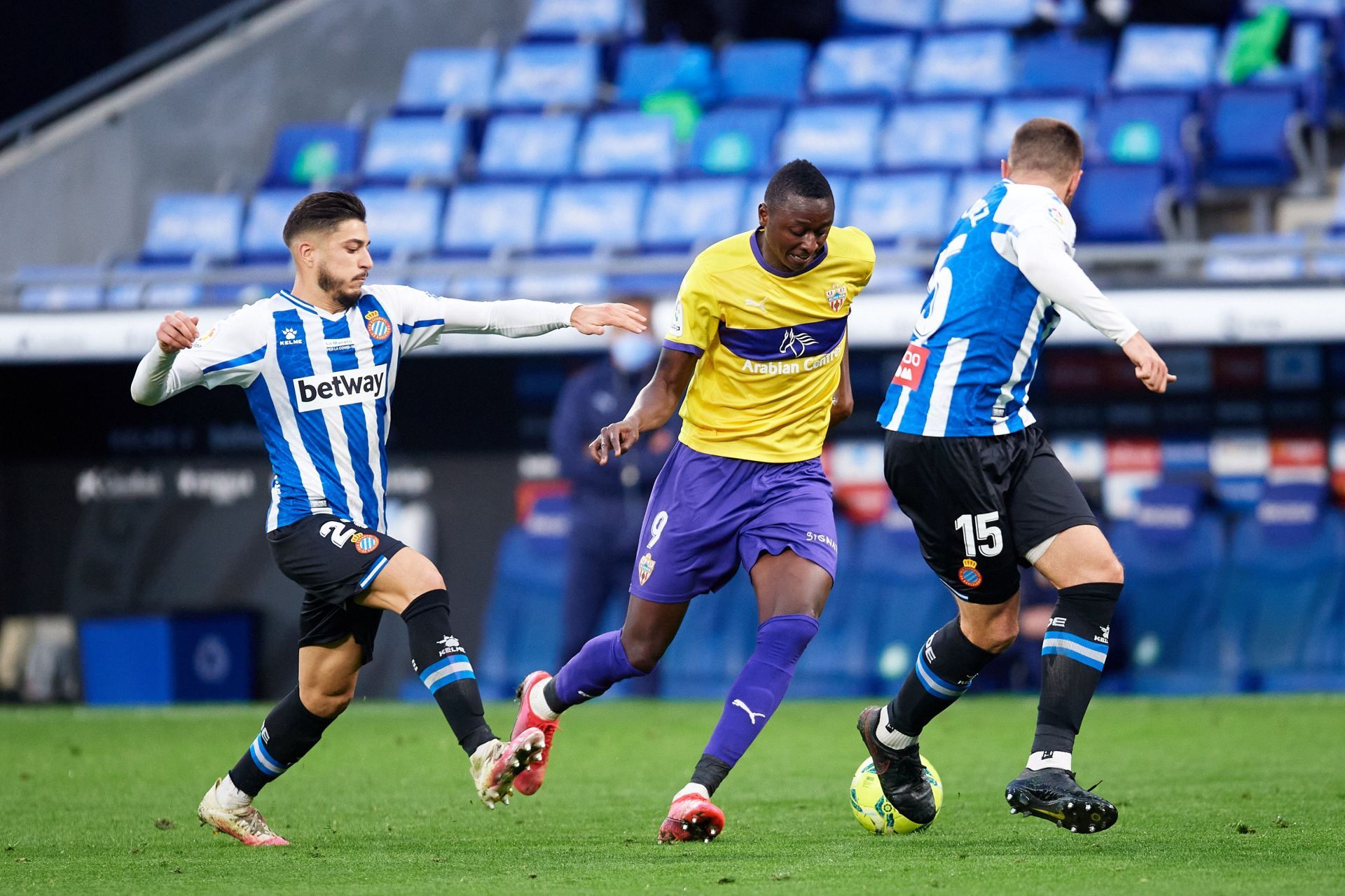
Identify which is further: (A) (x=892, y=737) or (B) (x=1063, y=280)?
(A) (x=892, y=737)

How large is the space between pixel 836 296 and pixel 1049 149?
834mm

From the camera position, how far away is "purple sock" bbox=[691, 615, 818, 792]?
18.4ft

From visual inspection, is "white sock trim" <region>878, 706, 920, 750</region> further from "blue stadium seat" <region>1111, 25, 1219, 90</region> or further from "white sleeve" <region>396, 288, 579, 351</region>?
"blue stadium seat" <region>1111, 25, 1219, 90</region>

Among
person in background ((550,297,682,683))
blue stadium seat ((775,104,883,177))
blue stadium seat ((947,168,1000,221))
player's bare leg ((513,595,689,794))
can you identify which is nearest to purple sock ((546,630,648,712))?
player's bare leg ((513,595,689,794))

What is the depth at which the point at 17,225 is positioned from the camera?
16.0 meters

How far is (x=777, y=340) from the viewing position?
5934mm

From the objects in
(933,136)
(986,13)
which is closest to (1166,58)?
(986,13)

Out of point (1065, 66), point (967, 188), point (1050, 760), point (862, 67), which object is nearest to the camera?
point (1050, 760)

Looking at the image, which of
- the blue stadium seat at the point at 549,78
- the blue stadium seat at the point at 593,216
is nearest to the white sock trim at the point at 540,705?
the blue stadium seat at the point at 593,216

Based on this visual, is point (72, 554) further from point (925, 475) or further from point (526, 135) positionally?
point (925, 475)

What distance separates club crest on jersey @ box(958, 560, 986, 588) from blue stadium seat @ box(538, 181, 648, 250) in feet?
30.5

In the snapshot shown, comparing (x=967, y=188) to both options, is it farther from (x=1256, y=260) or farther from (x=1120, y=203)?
→ (x=1256, y=260)

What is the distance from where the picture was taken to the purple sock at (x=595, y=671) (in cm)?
595

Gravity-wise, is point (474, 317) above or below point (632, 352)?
below
